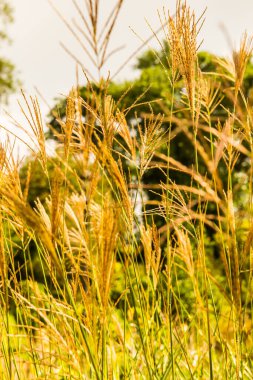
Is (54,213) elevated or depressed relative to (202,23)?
depressed

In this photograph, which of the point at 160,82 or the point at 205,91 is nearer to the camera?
the point at 205,91

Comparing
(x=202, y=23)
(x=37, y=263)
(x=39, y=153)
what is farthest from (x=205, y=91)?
(x=37, y=263)

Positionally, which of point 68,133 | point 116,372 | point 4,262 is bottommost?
point 116,372

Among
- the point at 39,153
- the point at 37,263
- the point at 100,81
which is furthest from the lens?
the point at 37,263

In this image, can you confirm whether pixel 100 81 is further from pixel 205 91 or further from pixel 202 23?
pixel 205 91

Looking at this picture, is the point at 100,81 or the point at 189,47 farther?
the point at 189,47

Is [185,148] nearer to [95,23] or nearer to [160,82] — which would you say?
[160,82]

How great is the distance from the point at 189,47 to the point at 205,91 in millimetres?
385

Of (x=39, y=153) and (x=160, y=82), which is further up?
(x=160, y=82)

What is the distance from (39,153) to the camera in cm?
127

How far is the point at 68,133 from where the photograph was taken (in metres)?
1.15

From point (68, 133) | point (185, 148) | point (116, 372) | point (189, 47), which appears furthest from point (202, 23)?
point (185, 148)

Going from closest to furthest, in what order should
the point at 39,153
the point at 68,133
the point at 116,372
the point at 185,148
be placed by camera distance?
the point at 68,133
the point at 39,153
the point at 116,372
the point at 185,148

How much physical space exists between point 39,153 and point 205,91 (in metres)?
0.58
